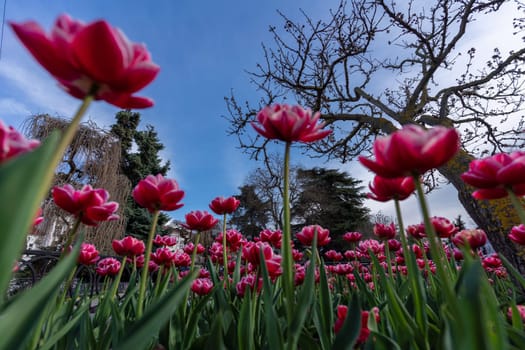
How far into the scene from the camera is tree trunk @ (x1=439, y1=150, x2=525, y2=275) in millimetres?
2338

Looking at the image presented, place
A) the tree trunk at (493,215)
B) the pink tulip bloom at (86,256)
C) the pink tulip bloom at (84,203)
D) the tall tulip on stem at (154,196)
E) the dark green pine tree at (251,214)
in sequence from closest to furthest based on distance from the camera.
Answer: the pink tulip bloom at (84,203) < the tall tulip on stem at (154,196) < the pink tulip bloom at (86,256) < the tree trunk at (493,215) < the dark green pine tree at (251,214)

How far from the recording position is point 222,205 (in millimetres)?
1646

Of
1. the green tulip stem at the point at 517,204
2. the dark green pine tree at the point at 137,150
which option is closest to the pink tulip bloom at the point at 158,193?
the green tulip stem at the point at 517,204

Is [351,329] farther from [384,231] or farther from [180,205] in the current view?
[384,231]

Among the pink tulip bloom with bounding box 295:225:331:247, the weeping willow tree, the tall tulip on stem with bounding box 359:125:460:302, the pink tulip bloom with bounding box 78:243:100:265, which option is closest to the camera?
the tall tulip on stem with bounding box 359:125:460:302

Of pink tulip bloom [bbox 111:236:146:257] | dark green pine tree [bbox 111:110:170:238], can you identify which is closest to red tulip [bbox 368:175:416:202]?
pink tulip bloom [bbox 111:236:146:257]

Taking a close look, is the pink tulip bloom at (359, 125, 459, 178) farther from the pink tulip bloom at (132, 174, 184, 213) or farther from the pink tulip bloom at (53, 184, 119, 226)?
the pink tulip bloom at (53, 184, 119, 226)

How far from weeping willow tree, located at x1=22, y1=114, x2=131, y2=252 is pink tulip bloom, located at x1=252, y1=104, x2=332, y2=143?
21.2 feet

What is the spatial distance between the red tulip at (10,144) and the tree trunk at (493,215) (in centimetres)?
277

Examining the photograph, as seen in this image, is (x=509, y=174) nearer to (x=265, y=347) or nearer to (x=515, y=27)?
(x=265, y=347)

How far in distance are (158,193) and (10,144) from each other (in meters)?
0.52

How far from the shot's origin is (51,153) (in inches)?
11.9

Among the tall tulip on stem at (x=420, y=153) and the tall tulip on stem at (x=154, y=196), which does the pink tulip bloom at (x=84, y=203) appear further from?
the tall tulip on stem at (x=420, y=153)

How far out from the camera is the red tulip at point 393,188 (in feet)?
2.61
